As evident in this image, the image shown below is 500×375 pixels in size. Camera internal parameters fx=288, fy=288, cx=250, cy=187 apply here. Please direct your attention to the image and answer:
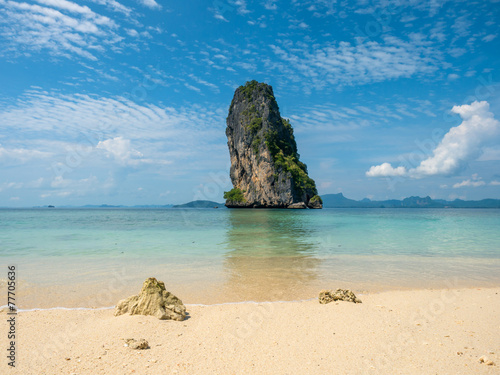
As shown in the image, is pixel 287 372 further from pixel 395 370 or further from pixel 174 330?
pixel 174 330

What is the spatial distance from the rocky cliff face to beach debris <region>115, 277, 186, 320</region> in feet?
298

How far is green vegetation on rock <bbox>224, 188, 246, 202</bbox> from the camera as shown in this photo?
344 ft

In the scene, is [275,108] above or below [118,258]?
above

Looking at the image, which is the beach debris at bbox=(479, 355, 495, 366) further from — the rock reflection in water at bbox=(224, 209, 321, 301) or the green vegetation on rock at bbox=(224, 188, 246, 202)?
the green vegetation on rock at bbox=(224, 188, 246, 202)

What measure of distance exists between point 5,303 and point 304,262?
8926 mm

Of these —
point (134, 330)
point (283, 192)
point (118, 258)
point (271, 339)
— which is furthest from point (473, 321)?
point (283, 192)

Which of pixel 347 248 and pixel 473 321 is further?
pixel 347 248

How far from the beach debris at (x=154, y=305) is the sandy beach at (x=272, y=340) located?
16cm

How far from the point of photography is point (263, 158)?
98.6 meters

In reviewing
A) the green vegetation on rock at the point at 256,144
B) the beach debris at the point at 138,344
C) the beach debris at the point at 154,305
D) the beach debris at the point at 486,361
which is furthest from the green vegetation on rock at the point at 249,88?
the beach debris at the point at 486,361

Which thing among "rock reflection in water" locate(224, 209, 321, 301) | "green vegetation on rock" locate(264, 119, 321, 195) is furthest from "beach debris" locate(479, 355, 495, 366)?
"green vegetation on rock" locate(264, 119, 321, 195)

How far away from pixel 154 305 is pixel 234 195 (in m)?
101

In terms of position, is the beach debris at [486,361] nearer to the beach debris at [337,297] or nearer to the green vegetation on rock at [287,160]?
the beach debris at [337,297]

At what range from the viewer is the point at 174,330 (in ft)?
15.4
